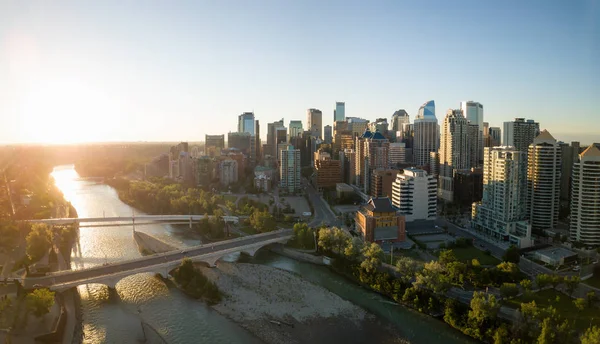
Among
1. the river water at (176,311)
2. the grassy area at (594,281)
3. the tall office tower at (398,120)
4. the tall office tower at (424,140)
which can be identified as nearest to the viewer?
the river water at (176,311)

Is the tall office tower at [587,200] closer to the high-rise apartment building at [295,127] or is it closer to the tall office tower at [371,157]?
the tall office tower at [371,157]

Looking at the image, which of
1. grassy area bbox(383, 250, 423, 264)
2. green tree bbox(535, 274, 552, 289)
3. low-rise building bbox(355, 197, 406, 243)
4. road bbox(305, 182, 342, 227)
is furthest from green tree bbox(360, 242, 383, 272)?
road bbox(305, 182, 342, 227)

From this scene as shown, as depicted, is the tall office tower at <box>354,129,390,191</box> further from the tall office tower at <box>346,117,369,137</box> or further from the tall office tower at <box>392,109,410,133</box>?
the tall office tower at <box>392,109,410,133</box>

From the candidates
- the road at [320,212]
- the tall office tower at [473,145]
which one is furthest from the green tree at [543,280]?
the tall office tower at [473,145]

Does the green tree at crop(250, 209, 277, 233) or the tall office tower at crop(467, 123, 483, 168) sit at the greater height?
the tall office tower at crop(467, 123, 483, 168)

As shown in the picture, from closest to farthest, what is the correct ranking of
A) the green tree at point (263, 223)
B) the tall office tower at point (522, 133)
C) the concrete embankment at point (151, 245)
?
the concrete embankment at point (151, 245), the green tree at point (263, 223), the tall office tower at point (522, 133)
